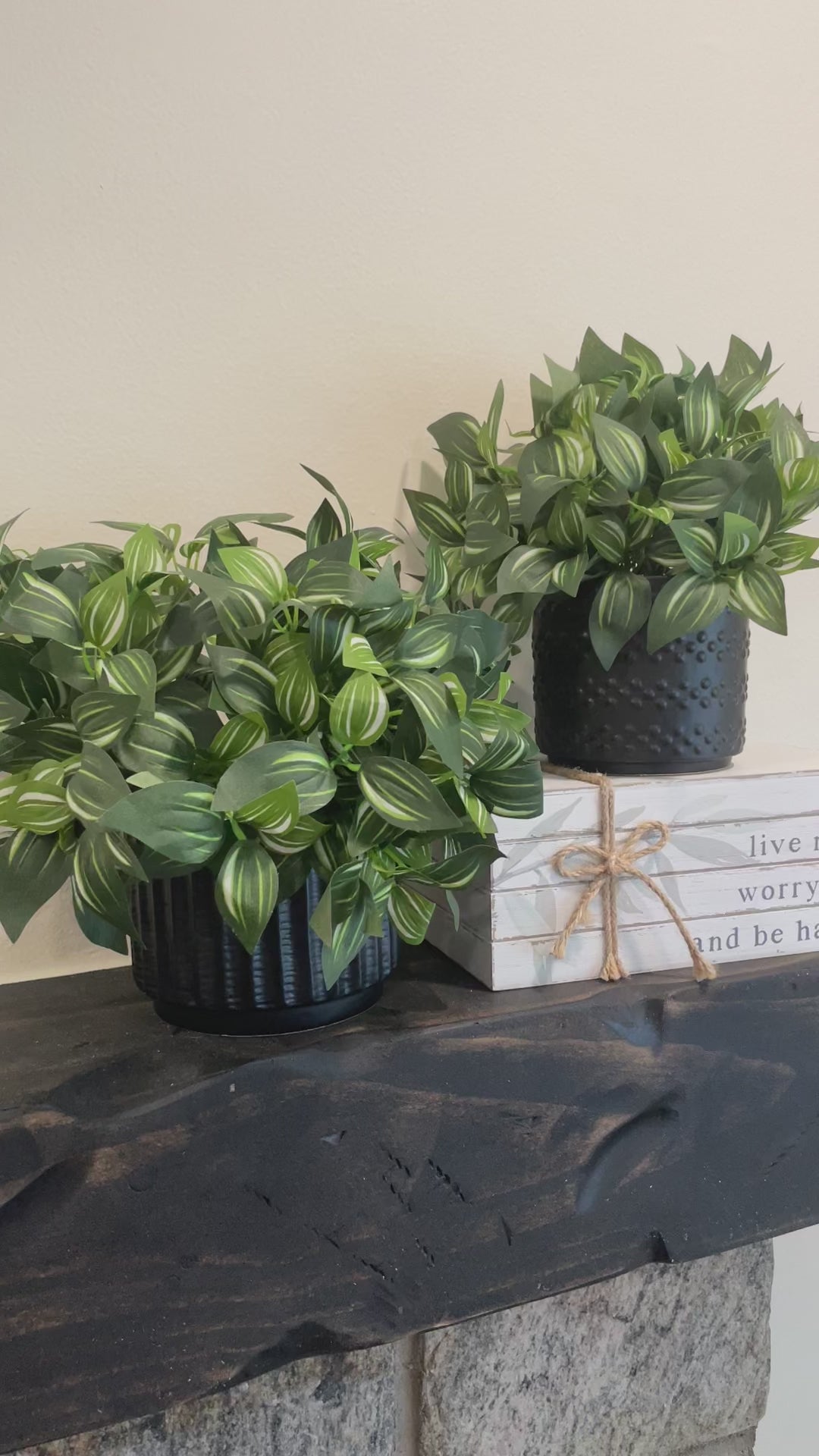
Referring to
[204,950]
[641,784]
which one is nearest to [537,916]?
[641,784]

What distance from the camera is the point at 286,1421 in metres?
0.70

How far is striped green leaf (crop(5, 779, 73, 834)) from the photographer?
18.8 inches

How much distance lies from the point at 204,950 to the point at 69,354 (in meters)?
0.45

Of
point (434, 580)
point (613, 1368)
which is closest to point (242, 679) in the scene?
point (434, 580)

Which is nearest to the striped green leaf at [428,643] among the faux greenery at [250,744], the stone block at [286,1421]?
the faux greenery at [250,744]

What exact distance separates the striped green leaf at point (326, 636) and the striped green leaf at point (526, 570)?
19 cm

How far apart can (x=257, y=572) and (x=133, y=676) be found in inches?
3.3

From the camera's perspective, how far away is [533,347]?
0.87m

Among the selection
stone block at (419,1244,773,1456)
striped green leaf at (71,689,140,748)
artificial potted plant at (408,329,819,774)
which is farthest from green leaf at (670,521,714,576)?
stone block at (419,1244,773,1456)

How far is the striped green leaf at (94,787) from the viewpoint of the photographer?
461 millimetres

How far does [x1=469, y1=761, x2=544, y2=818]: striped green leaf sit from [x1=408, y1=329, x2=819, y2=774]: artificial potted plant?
139 mm

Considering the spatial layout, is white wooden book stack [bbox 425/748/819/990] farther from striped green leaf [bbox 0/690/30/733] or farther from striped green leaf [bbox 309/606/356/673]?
striped green leaf [bbox 0/690/30/733]

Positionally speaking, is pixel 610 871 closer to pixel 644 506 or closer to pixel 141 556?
pixel 644 506

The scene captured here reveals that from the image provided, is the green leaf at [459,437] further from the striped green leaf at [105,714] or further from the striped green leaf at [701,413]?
the striped green leaf at [105,714]
